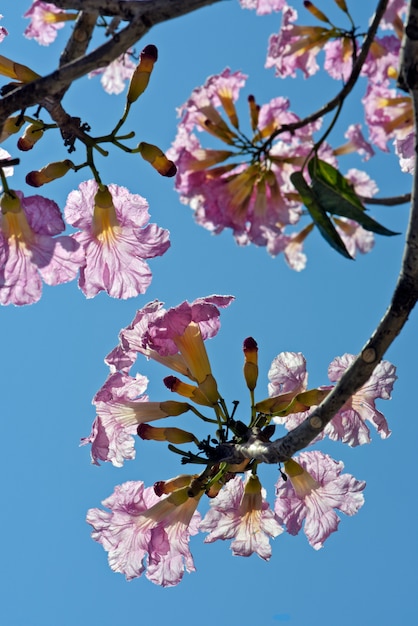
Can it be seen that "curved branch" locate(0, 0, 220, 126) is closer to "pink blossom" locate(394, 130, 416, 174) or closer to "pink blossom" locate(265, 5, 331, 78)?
"pink blossom" locate(394, 130, 416, 174)

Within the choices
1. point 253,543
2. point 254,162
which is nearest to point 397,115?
point 254,162

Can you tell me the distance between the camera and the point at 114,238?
3475 mm

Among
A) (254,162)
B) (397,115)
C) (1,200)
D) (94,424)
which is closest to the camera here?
(1,200)

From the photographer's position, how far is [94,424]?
3.59 meters

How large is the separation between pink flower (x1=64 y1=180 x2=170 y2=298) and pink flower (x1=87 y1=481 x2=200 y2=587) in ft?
3.12

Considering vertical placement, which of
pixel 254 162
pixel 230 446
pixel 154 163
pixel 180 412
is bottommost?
pixel 230 446

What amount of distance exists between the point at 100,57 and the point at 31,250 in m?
0.91

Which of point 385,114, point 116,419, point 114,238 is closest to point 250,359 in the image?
point 116,419

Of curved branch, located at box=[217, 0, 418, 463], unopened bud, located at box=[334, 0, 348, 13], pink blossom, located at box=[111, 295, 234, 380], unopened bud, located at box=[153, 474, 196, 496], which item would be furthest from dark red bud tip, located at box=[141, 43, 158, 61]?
unopened bud, located at box=[334, 0, 348, 13]

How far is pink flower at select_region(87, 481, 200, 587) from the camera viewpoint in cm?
363

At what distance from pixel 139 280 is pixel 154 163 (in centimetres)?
48

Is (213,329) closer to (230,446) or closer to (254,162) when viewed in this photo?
(230,446)

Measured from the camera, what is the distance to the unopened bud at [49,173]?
125 inches

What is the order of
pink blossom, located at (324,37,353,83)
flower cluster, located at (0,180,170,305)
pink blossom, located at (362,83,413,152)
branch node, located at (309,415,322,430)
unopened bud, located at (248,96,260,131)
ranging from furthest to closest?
pink blossom, located at (324,37,353,83) < pink blossom, located at (362,83,413,152) < unopened bud, located at (248,96,260,131) < flower cluster, located at (0,180,170,305) < branch node, located at (309,415,322,430)
